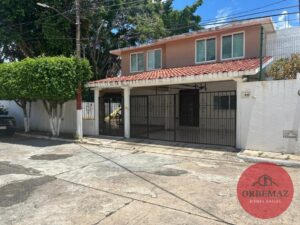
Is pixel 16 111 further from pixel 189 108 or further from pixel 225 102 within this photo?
pixel 225 102

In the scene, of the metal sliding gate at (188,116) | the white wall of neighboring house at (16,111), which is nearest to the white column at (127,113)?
the metal sliding gate at (188,116)

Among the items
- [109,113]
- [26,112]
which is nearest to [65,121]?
[26,112]

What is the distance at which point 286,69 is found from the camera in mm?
11023

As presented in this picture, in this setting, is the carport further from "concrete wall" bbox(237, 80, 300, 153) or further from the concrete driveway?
the concrete driveway

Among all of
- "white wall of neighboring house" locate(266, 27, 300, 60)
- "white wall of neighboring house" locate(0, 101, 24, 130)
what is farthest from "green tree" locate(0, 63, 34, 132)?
"white wall of neighboring house" locate(266, 27, 300, 60)

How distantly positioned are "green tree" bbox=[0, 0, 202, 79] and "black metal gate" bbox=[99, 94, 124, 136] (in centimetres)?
722

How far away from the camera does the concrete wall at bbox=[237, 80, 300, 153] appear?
9688 mm

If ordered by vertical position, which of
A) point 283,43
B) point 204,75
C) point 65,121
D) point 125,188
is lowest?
point 125,188

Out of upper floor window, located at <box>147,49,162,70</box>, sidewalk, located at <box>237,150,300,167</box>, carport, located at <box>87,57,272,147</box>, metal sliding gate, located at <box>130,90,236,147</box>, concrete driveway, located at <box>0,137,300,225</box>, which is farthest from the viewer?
upper floor window, located at <box>147,49,162,70</box>

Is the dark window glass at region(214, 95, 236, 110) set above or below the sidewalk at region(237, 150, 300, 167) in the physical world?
above

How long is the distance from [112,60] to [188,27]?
305 inches

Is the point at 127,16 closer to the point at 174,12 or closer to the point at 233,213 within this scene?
the point at 174,12
